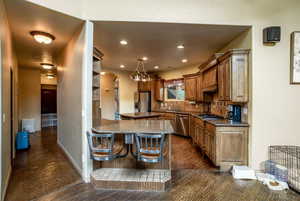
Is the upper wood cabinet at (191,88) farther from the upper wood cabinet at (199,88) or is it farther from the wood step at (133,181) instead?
the wood step at (133,181)

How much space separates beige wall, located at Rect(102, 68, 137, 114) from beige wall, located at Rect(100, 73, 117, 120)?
1615 mm

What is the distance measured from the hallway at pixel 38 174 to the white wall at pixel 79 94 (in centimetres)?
23

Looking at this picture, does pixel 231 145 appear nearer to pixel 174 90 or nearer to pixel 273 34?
pixel 273 34

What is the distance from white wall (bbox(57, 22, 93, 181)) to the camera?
9.19ft

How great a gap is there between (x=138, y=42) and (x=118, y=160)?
108 inches

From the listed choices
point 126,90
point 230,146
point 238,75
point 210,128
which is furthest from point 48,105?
point 238,75

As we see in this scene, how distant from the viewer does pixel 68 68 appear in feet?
12.3

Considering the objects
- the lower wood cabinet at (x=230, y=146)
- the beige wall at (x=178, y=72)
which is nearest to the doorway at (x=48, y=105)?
the beige wall at (x=178, y=72)

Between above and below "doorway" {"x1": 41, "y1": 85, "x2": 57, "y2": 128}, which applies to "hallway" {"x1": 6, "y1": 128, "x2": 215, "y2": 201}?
below

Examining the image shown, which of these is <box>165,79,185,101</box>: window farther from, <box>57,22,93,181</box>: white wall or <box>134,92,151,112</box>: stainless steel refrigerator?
<box>57,22,93,181</box>: white wall

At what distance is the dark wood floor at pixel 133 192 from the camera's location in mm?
2309

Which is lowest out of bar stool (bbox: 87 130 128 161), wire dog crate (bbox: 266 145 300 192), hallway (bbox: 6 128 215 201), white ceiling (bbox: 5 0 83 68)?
hallway (bbox: 6 128 215 201)

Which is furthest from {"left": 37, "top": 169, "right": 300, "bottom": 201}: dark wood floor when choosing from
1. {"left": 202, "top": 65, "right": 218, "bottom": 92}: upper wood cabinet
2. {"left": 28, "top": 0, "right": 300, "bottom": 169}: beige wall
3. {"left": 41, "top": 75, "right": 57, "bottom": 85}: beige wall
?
{"left": 41, "top": 75, "right": 57, "bottom": 85}: beige wall

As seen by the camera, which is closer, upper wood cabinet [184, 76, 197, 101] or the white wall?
the white wall
